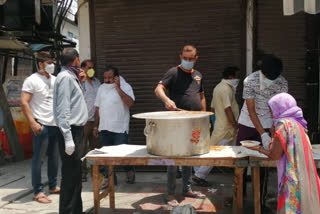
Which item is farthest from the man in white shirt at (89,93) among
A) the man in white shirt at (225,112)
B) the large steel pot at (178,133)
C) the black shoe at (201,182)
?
the large steel pot at (178,133)

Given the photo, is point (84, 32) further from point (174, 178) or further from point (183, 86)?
point (174, 178)

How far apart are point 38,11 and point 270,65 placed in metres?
6.99

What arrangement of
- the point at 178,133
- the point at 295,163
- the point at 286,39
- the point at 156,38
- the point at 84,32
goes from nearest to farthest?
the point at 295,163 → the point at 178,133 → the point at 286,39 → the point at 156,38 → the point at 84,32

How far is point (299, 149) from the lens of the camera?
279 cm

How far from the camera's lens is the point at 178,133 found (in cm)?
327

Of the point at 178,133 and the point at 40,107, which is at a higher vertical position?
Answer: the point at 40,107

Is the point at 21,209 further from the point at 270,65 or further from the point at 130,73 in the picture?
the point at 270,65

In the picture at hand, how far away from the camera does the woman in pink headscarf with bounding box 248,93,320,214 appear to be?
2.77m

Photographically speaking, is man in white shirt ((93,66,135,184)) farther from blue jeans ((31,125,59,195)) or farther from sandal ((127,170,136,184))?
blue jeans ((31,125,59,195))

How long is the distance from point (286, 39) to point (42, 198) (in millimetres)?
4453

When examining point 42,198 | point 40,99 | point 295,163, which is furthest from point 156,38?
point 295,163

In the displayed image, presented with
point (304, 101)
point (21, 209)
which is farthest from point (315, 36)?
point (21, 209)

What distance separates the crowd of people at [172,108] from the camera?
2811 mm

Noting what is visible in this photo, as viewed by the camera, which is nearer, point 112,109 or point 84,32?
point 112,109
